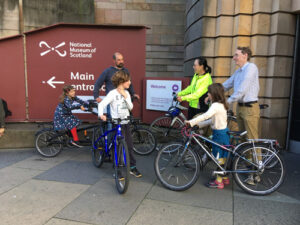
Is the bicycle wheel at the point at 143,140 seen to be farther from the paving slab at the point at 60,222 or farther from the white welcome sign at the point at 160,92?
the paving slab at the point at 60,222

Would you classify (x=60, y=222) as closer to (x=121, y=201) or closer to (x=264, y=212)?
(x=121, y=201)

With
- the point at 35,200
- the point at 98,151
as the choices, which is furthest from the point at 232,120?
the point at 35,200

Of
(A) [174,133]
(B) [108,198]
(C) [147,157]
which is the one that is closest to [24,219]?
(B) [108,198]

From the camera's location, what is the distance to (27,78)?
21.0 ft

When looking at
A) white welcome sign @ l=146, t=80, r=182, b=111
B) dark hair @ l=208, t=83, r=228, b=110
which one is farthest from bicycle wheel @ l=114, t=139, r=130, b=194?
white welcome sign @ l=146, t=80, r=182, b=111

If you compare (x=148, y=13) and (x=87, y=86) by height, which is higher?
(x=148, y=13)

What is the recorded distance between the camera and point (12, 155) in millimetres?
5441

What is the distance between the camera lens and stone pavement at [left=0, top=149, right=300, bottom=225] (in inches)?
119

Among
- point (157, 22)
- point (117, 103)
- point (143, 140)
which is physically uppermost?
point (157, 22)

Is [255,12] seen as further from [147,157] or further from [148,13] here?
[148,13]

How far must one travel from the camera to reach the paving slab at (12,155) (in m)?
5.01

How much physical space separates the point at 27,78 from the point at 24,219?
4.28m

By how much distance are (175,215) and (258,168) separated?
1.40 m

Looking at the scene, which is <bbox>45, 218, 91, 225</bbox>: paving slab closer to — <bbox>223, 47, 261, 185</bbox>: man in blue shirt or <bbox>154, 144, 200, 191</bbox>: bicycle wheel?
<bbox>154, 144, 200, 191</bbox>: bicycle wheel
